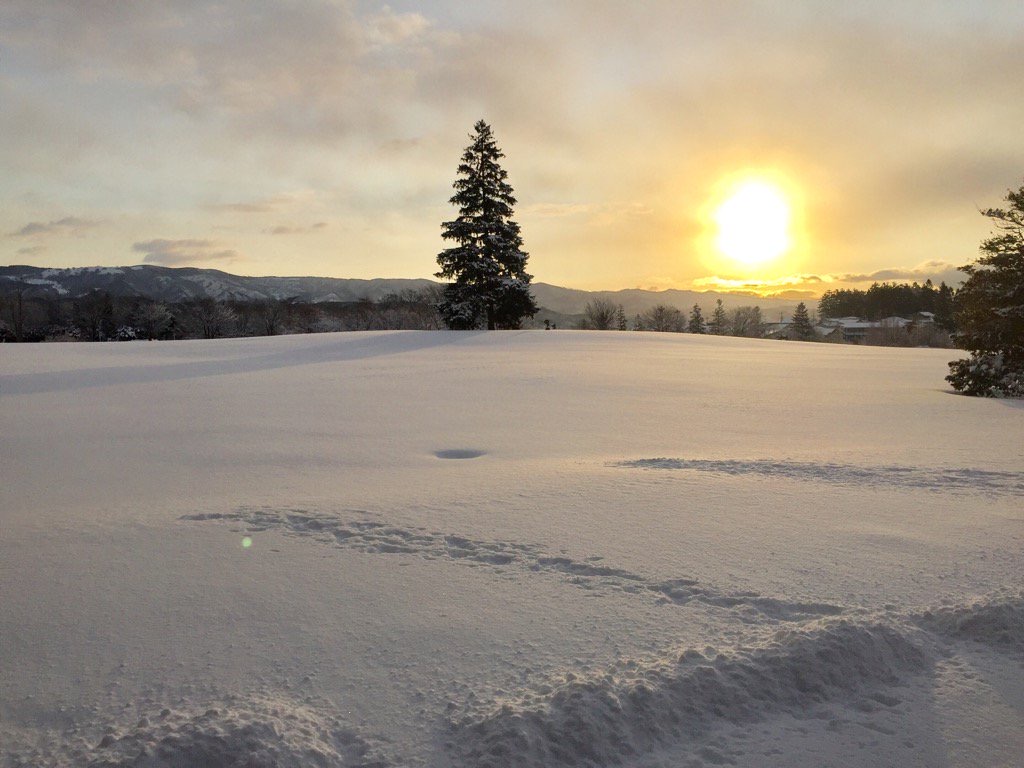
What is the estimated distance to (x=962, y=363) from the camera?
11.1 meters

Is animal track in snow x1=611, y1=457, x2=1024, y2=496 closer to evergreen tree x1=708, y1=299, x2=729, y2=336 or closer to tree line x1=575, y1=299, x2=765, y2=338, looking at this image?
tree line x1=575, y1=299, x2=765, y2=338

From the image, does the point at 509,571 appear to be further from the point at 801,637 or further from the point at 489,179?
the point at 489,179

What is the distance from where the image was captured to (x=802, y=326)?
269 ft

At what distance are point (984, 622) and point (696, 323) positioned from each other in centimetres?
8184

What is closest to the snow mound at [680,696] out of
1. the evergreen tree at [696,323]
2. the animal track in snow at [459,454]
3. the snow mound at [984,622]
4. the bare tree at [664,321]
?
the snow mound at [984,622]

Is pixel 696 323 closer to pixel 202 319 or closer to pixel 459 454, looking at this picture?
pixel 202 319

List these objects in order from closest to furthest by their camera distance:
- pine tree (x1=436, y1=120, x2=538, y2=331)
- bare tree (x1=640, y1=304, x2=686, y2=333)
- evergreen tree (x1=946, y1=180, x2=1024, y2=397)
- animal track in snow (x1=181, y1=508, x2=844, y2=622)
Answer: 1. animal track in snow (x1=181, y1=508, x2=844, y2=622)
2. evergreen tree (x1=946, y1=180, x2=1024, y2=397)
3. pine tree (x1=436, y1=120, x2=538, y2=331)
4. bare tree (x1=640, y1=304, x2=686, y2=333)

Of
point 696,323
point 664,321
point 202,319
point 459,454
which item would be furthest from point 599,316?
point 459,454

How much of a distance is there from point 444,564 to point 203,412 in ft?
18.7

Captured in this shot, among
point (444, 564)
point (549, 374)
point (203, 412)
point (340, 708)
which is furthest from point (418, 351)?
point (340, 708)

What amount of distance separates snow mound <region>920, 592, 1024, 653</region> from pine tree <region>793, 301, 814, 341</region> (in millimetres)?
Result: 77537

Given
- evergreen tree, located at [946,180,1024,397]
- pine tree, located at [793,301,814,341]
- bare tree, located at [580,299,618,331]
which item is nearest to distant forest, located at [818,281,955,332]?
pine tree, located at [793,301,814,341]

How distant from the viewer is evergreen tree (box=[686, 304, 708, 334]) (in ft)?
254

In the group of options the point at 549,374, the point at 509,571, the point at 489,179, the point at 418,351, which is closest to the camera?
the point at 509,571
